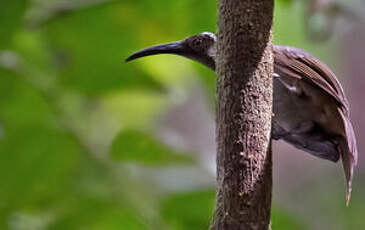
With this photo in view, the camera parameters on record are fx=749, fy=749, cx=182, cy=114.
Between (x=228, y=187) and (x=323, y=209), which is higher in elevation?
(x=323, y=209)

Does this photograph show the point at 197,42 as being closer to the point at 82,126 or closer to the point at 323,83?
the point at 323,83

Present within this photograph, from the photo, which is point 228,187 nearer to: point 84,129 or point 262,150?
point 262,150

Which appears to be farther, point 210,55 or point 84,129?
point 84,129

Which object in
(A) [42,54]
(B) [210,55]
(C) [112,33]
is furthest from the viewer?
(A) [42,54]

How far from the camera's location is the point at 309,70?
2.03m

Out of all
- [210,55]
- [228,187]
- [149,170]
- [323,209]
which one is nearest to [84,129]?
[149,170]

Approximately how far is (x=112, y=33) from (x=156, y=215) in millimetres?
716

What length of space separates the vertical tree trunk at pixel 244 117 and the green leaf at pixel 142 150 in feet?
4.03

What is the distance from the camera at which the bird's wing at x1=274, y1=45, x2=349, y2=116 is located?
196 cm

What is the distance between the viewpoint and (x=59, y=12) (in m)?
2.84

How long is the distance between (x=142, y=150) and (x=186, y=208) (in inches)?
10.3

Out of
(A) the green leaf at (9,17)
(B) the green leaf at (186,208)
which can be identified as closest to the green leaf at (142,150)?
(B) the green leaf at (186,208)

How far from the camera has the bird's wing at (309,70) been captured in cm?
196

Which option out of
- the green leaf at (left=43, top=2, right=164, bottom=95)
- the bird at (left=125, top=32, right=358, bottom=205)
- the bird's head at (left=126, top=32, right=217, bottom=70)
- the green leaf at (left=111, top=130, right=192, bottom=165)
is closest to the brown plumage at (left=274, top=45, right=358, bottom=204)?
the bird at (left=125, top=32, right=358, bottom=205)
